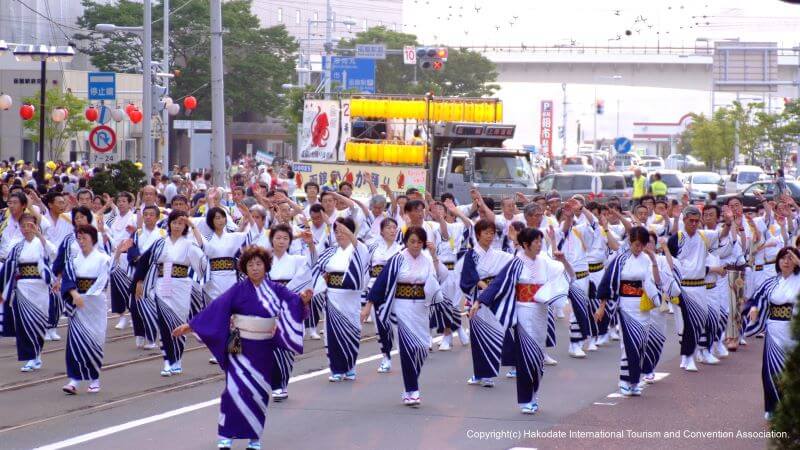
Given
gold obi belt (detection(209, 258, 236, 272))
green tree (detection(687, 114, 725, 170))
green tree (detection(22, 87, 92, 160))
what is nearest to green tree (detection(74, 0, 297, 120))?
green tree (detection(22, 87, 92, 160))

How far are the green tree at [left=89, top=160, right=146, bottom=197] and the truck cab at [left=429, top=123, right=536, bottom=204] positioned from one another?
6585 mm

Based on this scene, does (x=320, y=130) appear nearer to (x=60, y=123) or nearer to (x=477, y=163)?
(x=477, y=163)

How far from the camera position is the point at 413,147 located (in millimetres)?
27453

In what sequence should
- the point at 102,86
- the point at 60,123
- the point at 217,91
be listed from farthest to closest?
the point at 60,123, the point at 102,86, the point at 217,91

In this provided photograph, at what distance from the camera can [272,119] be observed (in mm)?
74250

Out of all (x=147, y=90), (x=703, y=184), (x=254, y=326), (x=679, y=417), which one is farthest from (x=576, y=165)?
(x=254, y=326)

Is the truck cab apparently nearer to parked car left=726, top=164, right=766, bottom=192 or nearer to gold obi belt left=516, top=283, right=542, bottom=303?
gold obi belt left=516, top=283, right=542, bottom=303

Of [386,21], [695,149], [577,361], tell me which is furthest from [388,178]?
[386,21]

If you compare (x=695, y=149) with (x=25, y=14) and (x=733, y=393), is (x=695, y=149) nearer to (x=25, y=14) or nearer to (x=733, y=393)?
(x=25, y=14)

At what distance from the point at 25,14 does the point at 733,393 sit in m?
43.9

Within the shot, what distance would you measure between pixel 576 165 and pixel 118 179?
35.1 meters

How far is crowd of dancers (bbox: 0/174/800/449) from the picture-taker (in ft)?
30.7

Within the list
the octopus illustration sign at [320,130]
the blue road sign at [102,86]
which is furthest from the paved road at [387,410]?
the octopus illustration sign at [320,130]

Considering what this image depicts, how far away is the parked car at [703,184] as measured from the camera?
43.8 m
